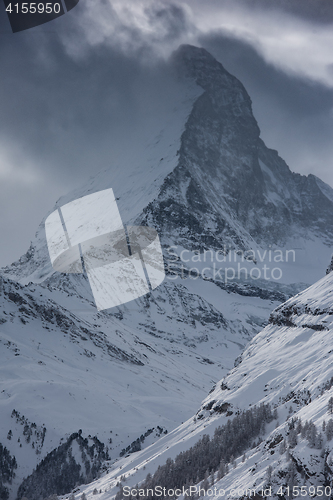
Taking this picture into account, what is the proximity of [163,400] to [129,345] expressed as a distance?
23.6 meters

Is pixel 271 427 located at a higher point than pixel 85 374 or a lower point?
higher

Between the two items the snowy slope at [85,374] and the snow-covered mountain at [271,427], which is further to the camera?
the snowy slope at [85,374]

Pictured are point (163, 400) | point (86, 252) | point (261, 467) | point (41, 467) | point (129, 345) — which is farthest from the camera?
point (86, 252)

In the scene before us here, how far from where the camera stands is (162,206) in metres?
184

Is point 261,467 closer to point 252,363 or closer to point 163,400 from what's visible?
point 252,363

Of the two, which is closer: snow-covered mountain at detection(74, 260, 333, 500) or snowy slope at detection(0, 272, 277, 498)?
snow-covered mountain at detection(74, 260, 333, 500)

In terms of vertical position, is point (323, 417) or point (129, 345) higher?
point (323, 417)

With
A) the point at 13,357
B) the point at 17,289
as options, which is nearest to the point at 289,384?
the point at 13,357

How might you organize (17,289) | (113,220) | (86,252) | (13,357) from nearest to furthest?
1. (13,357)
2. (17,289)
3. (86,252)
4. (113,220)

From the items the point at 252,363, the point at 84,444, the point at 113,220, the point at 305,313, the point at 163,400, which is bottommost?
the point at 163,400

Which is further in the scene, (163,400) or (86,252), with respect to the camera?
(86,252)

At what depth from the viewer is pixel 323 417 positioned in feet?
42.1

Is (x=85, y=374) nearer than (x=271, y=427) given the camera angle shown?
No

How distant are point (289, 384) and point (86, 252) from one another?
12516cm
